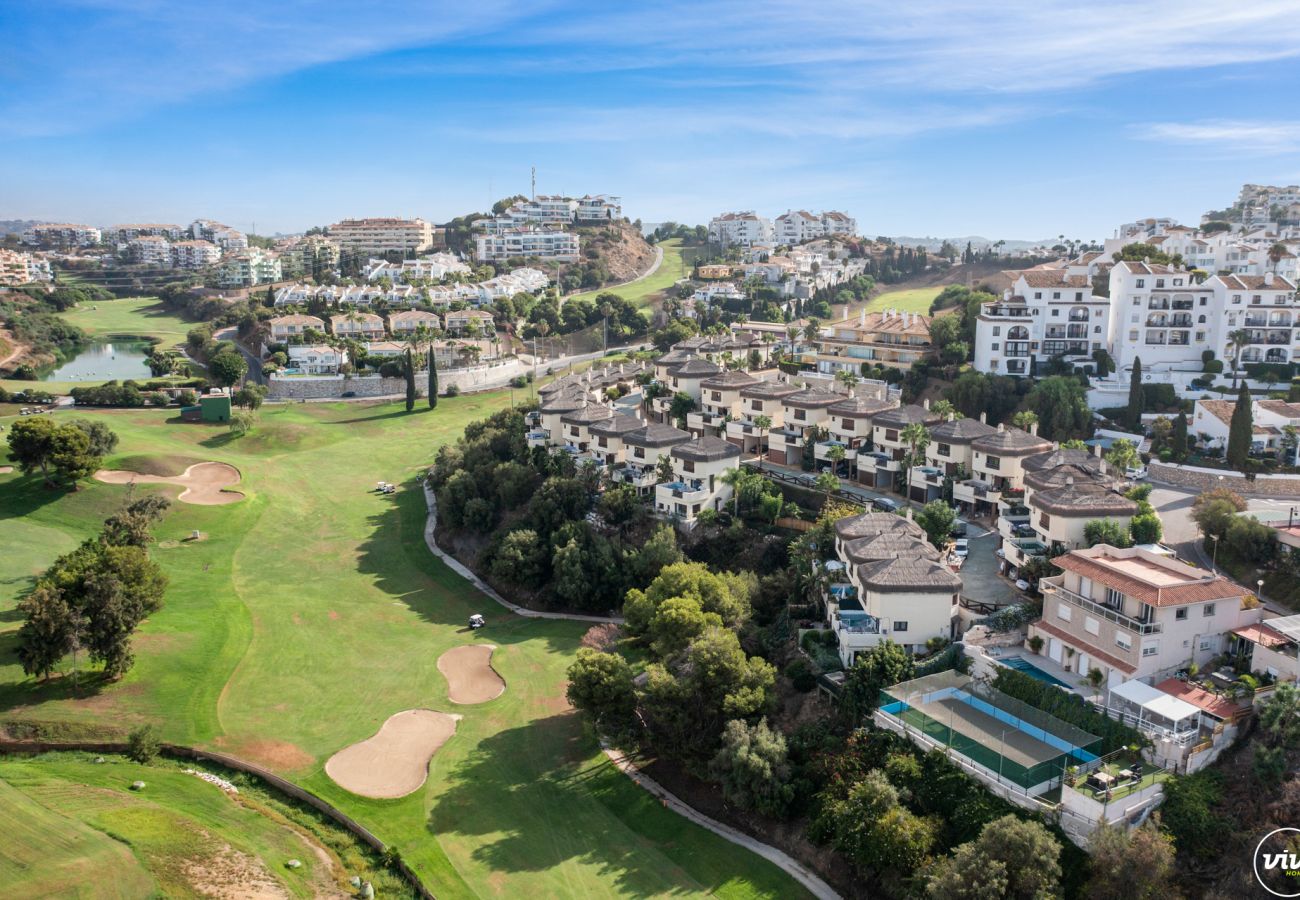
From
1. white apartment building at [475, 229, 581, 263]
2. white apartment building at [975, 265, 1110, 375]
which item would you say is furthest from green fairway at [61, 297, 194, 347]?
white apartment building at [975, 265, 1110, 375]

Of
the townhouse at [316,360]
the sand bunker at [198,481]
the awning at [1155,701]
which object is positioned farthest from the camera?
the townhouse at [316,360]

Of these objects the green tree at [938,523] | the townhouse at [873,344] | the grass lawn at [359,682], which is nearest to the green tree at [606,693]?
the grass lawn at [359,682]

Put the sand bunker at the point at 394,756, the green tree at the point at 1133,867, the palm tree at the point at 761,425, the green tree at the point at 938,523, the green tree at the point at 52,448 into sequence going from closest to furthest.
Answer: the green tree at the point at 1133,867 → the sand bunker at the point at 394,756 → the green tree at the point at 938,523 → the palm tree at the point at 761,425 → the green tree at the point at 52,448

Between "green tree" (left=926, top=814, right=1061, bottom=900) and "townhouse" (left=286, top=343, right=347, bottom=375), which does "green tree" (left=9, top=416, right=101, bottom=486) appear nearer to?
"townhouse" (left=286, top=343, right=347, bottom=375)

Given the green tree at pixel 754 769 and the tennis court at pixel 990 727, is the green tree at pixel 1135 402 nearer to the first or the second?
the tennis court at pixel 990 727

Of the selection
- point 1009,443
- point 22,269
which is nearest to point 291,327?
point 1009,443

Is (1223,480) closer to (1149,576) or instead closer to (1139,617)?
(1149,576)

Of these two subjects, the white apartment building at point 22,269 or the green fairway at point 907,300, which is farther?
the white apartment building at point 22,269
